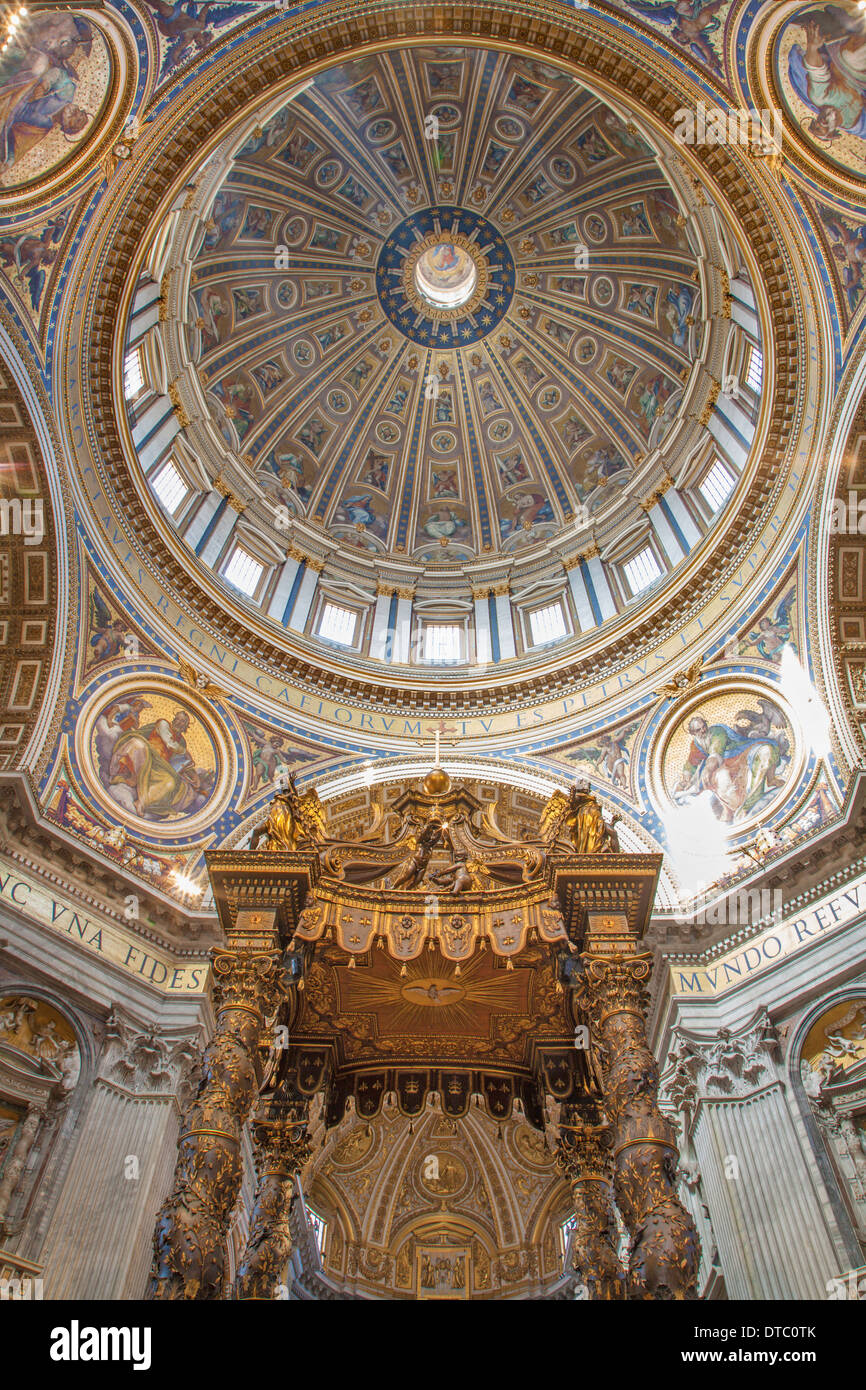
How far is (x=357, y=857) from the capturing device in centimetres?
916

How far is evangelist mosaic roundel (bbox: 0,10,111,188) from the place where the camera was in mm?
11852

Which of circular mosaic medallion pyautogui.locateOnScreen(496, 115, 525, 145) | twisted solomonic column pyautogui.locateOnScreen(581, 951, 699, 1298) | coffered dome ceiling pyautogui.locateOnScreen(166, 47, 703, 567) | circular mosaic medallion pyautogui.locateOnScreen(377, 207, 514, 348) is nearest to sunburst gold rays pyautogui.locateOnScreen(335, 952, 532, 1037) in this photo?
twisted solomonic column pyautogui.locateOnScreen(581, 951, 699, 1298)

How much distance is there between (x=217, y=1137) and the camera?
6.38m

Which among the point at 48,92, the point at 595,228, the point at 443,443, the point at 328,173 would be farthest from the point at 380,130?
the point at 48,92

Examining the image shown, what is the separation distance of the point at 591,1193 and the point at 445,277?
23529mm

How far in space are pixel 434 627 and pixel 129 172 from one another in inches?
440

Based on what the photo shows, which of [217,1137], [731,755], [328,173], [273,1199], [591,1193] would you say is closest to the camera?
[217,1137]

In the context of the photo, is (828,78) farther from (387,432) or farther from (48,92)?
(387,432)

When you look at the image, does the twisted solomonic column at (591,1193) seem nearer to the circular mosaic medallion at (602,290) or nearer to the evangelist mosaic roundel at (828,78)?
the evangelist mosaic roundel at (828,78)

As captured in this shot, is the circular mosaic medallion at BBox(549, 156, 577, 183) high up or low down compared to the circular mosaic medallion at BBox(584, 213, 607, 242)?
up

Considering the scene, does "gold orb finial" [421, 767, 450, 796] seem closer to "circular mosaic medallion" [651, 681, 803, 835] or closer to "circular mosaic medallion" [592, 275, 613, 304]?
"circular mosaic medallion" [651, 681, 803, 835]

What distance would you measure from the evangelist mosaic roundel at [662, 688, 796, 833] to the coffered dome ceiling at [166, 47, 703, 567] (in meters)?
7.16

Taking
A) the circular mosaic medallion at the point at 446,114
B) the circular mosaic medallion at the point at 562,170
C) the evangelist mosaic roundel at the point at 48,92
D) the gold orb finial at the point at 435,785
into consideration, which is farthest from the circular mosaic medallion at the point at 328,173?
the gold orb finial at the point at 435,785
